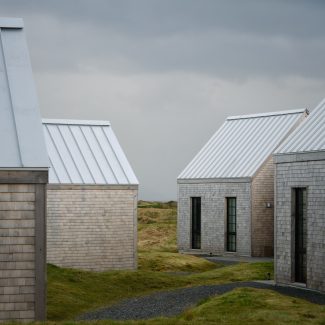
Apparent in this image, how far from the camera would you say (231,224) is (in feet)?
81.6

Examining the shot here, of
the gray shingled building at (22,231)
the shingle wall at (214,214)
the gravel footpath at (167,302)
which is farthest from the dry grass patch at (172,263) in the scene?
the gray shingled building at (22,231)

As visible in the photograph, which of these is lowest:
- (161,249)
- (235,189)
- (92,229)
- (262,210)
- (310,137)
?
(161,249)

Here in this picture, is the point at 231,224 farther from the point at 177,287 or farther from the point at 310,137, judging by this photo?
the point at 310,137

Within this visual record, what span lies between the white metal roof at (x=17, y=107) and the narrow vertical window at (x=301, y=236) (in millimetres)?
8166

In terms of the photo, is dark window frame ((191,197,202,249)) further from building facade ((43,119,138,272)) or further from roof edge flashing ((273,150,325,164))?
roof edge flashing ((273,150,325,164))

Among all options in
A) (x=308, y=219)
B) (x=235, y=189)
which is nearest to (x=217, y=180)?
(x=235, y=189)

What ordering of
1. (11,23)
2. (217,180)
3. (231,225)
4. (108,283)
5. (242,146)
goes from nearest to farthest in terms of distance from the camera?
(11,23) → (108,283) → (231,225) → (217,180) → (242,146)

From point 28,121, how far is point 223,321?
5.86m

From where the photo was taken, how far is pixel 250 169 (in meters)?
24.2

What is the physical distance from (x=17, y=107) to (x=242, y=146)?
17581mm

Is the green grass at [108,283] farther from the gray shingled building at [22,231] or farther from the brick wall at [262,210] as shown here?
the brick wall at [262,210]

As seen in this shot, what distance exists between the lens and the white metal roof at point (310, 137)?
13930 millimetres

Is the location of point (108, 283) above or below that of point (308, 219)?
below

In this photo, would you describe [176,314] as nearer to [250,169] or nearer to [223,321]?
[223,321]
